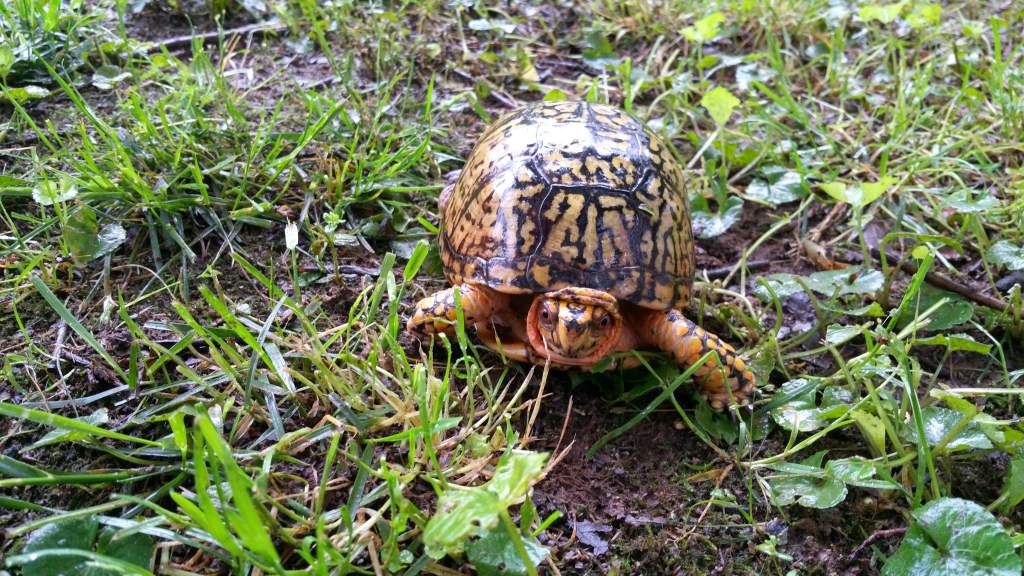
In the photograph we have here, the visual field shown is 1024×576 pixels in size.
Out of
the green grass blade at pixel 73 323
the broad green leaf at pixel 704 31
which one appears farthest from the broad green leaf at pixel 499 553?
the broad green leaf at pixel 704 31

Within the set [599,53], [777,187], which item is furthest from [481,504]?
[599,53]

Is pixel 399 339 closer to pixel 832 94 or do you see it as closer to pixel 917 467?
pixel 917 467

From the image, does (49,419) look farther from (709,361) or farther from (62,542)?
(709,361)

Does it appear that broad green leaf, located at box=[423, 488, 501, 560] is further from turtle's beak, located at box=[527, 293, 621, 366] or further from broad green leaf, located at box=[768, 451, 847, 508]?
broad green leaf, located at box=[768, 451, 847, 508]

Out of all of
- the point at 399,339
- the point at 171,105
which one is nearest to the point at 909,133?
the point at 399,339

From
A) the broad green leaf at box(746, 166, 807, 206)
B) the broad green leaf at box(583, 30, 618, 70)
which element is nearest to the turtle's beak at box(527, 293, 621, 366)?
the broad green leaf at box(746, 166, 807, 206)
